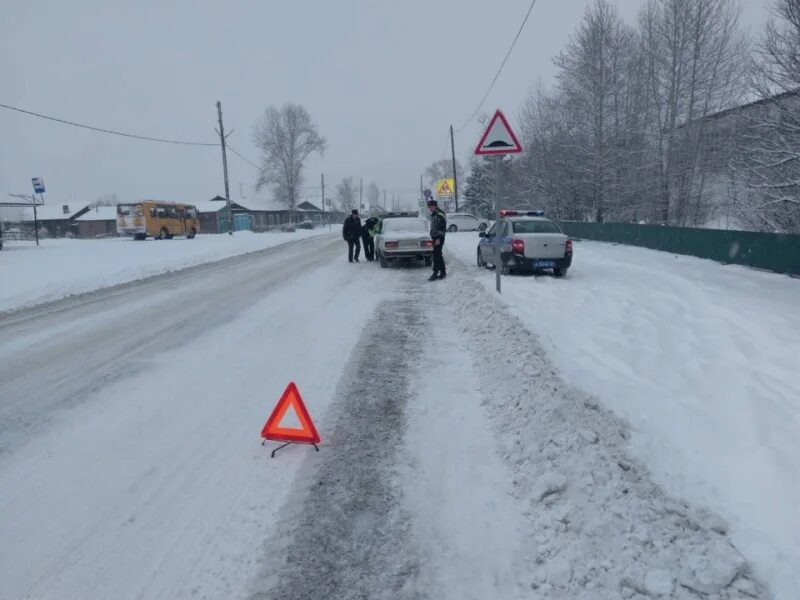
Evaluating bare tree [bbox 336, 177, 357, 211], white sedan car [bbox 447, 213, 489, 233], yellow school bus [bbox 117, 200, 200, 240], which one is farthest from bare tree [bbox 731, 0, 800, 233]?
bare tree [bbox 336, 177, 357, 211]

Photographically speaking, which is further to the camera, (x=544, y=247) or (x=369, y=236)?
(x=369, y=236)

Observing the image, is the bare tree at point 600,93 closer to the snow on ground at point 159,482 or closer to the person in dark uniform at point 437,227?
the person in dark uniform at point 437,227

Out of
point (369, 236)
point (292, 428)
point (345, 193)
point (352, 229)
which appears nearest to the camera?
point (292, 428)

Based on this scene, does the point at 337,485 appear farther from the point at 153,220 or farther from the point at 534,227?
the point at 153,220

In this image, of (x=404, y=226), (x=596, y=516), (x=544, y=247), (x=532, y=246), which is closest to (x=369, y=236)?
(x=404, y=226)

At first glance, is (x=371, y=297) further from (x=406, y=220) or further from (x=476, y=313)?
(x=406, y=220)

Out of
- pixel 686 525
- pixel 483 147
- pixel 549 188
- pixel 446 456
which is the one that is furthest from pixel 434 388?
pixel 549 188

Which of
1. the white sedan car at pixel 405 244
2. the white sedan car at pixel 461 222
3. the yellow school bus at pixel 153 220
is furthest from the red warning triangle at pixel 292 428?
the yellow school bus at pixel 153 220

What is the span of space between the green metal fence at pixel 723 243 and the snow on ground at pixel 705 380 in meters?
2.53

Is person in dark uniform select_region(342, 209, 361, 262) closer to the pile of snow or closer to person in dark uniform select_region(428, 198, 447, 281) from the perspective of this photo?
person in dark uniform select_region(428, 198, 447, 281)

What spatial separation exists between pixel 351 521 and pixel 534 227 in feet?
38.6

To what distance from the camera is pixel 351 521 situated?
11.4 ft

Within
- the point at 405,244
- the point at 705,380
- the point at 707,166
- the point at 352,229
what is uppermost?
the point at 707,166

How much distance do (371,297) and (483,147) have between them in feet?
12.4
